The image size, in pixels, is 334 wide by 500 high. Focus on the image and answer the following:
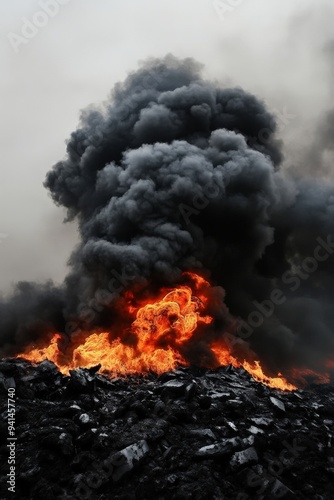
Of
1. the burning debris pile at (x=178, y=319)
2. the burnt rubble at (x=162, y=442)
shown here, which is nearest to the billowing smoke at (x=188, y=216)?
the burning debris pile at (x=178, y=319)

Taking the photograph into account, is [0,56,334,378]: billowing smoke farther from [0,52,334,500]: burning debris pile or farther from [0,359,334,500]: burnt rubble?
[0,359,334,500]: burnt rubble

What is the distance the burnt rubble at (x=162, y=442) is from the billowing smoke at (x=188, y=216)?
9.88 metres

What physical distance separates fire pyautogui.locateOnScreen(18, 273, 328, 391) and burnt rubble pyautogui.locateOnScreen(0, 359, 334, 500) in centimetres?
430

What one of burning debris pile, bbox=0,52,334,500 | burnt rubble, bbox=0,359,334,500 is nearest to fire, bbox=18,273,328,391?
burning debris pile, bbox=0,52,334,500

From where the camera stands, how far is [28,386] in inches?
566

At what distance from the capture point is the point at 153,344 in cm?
2170

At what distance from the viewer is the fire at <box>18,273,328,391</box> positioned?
2030cm

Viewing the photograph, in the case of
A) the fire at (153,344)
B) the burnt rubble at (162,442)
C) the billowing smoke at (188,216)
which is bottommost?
the burnt rubble at (162,442)

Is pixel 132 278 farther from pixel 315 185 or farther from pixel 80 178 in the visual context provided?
pixel 315 185

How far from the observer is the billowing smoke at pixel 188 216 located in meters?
25.4

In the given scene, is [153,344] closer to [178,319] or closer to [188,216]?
[178,319]

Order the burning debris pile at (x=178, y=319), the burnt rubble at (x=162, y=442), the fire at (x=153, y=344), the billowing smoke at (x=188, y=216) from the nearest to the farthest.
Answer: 1. the burnt rubble at (x=162, y=442)
2. the burning debris pile at (x=178, y=319)
3. the fire at (x=153, y=344)
4. the billowing smoke at (x=188, y=216)

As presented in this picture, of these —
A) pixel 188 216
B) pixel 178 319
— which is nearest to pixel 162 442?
pixel 178 319

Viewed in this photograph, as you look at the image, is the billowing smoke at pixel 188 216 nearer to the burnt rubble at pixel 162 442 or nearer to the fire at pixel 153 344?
the fire at pixel 153 344
